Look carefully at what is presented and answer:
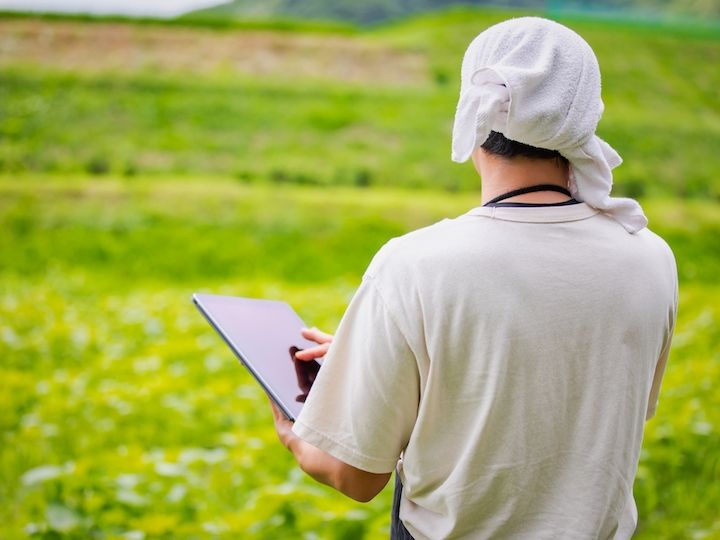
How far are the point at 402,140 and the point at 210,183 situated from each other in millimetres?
1769

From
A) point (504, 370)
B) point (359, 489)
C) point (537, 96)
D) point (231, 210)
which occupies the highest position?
point (537, 96)

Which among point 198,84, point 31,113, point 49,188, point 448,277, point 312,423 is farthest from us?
point 198,84

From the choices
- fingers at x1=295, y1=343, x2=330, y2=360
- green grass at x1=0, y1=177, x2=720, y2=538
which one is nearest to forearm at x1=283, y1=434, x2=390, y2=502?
fingers at x1=295, y1=343, x2=330, y2=360

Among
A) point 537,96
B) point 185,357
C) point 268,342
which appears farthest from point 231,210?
point 537,96

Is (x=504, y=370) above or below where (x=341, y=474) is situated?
above

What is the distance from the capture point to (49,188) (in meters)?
7.00

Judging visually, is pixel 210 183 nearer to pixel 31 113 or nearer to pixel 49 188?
pixel 49 188

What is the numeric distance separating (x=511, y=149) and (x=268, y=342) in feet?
1.84

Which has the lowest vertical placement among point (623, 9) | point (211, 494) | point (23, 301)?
point (23, 301)

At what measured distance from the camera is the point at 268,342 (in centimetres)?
152

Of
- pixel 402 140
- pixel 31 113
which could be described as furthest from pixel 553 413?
pixel 31 113

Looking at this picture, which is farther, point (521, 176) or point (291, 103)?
point (291, 103)

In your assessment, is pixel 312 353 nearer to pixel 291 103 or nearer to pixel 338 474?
pixel 338 474

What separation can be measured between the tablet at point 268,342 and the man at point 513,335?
0.16m
